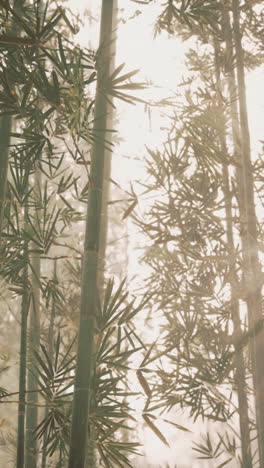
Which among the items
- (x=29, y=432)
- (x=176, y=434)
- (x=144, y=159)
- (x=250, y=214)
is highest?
(x=144, y=159)

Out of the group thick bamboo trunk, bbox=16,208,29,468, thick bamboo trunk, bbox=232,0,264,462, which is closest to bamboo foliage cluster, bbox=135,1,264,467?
thick bamboo trunk, bbox=232,0,264,462

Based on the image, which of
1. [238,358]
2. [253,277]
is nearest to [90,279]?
[253,277]

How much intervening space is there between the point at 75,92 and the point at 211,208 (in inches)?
78.9

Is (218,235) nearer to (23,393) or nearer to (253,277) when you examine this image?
(253,277)

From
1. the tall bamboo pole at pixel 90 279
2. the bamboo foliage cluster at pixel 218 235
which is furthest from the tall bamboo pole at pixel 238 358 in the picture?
the tall bamboo pole at pixel 90 279

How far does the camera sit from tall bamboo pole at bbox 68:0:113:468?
5.54 feet

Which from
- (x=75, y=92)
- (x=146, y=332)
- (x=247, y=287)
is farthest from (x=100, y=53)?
(x=146, y=332)

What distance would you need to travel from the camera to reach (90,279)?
1.82 m

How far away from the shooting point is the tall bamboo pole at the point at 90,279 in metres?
1.69

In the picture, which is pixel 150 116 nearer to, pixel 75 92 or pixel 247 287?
pixel 75 92

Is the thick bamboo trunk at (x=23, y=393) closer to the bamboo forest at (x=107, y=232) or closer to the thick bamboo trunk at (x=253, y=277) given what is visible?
the bamboo forest at (x=107, y=232)

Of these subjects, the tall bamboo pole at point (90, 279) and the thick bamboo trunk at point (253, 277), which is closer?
the tall bamboo pole at point (90, 279)

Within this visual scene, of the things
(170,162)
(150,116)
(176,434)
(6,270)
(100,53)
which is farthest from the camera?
(176,434)

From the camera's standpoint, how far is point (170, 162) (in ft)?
11.2
